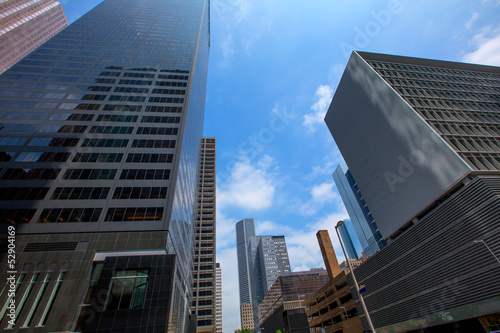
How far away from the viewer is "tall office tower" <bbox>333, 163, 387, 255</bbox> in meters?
126

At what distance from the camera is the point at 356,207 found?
143000 millimetres

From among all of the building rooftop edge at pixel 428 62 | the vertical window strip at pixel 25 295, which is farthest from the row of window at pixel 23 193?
the building rooftop edge at pixel 428 62

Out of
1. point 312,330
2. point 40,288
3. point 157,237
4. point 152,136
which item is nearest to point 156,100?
point 152,136

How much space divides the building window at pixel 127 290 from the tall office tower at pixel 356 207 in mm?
114255

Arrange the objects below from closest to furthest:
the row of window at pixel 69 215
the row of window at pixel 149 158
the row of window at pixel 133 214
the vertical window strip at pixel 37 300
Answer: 1. the vertical window strip at pixel 37 300
2. the row of window at pixel 69 215
3. the row of window at pixel 133 214
4. the row of window at pixel 149 158

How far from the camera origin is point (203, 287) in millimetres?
72125

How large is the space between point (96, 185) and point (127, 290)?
635 inches

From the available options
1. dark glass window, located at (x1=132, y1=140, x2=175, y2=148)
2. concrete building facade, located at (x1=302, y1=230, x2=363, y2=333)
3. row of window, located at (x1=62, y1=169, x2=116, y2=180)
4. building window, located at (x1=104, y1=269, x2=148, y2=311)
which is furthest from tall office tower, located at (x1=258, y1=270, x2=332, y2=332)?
A: row of window, located at (x1=62, y1=169, x2=116, y2=180)

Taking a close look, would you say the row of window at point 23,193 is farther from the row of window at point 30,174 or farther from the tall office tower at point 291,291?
the tall office tower at point 291,291

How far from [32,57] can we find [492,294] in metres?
87.9

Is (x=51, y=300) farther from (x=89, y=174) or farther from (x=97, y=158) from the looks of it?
(x=97, y=158)

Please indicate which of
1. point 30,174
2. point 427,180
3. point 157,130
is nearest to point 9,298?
point 30,174

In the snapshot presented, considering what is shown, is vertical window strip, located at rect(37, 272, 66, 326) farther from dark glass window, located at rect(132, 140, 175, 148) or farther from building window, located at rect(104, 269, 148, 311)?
dark glass window, located at rect(132, 140, 175, 148)

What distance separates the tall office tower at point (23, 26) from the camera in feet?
334
